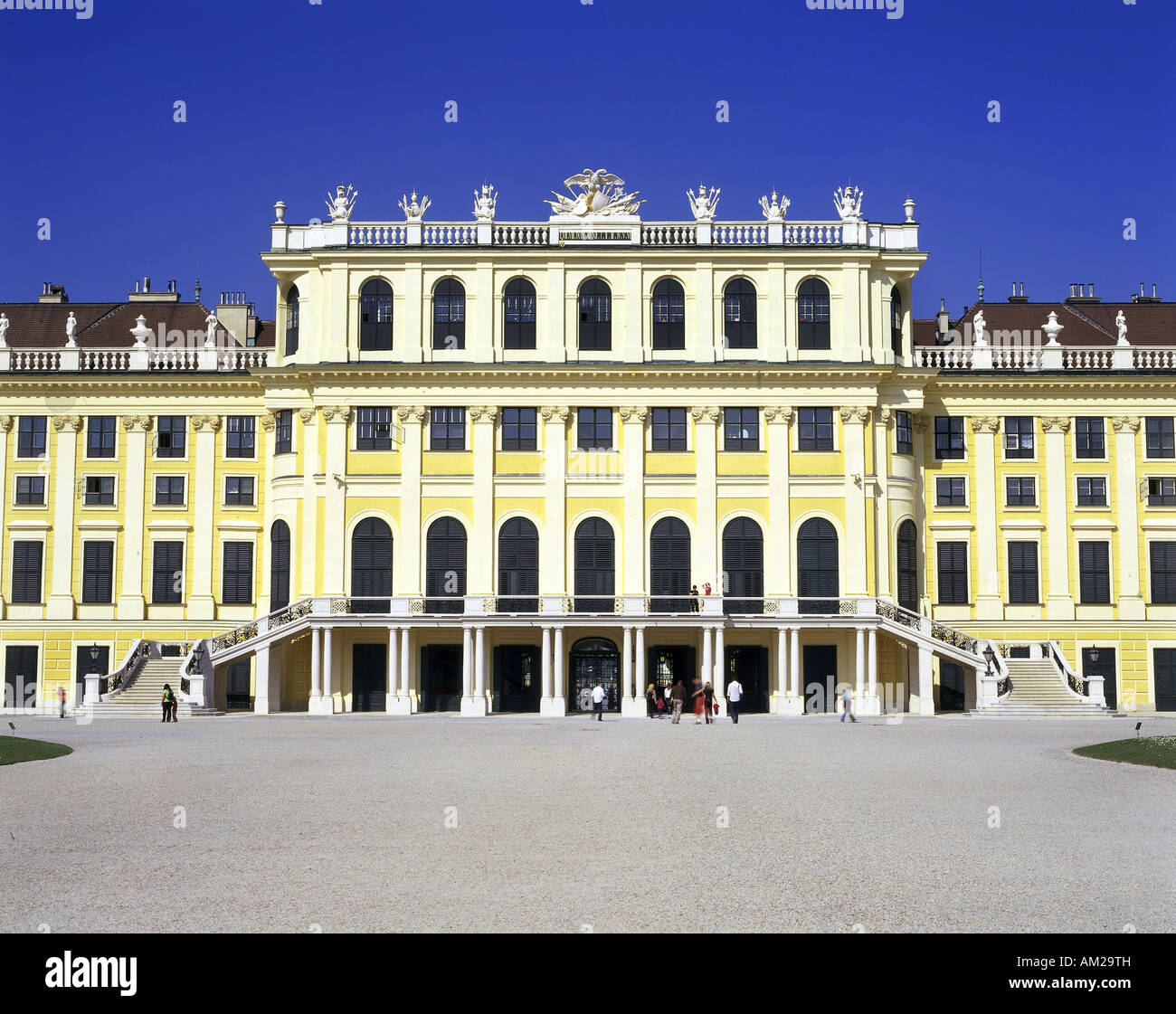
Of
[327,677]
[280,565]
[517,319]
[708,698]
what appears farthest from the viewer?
[280,565]

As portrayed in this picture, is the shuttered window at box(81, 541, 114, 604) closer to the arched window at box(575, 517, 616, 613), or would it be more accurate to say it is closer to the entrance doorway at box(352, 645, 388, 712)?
the entrance doorway at box(352, 645, 388, 712)

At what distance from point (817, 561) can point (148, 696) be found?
25640 mm

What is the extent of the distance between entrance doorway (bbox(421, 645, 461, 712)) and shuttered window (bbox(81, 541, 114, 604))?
1360 centimetres

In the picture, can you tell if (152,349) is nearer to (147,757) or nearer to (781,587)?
(781,587)

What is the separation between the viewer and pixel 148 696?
5197cm

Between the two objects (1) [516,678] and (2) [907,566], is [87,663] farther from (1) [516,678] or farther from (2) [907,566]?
(2) [907,566]

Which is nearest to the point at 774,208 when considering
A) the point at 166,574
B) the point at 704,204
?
the point at 704,204

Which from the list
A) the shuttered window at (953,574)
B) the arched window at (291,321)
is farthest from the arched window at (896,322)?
the arched window at (291,321)

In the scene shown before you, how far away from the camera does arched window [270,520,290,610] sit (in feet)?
186

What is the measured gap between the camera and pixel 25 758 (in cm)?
2847

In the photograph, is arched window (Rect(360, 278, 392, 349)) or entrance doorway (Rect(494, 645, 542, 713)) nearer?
entrance doorway (Rect(494, 645, 542, 713))

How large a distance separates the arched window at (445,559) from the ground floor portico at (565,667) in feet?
5.22

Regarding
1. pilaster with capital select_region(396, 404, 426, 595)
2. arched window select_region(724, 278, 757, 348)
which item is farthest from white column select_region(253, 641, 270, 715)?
arched window select_region(724, 278, 757, 348)
